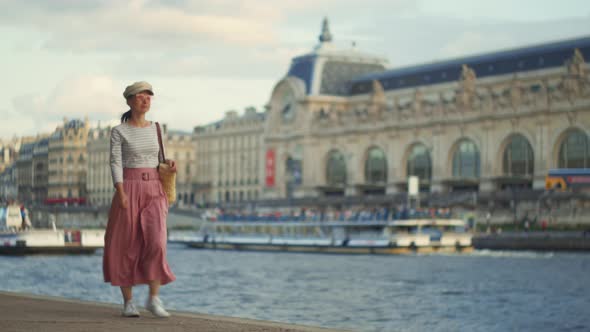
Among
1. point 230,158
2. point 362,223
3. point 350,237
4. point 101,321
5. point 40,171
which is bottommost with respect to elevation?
point 101,321

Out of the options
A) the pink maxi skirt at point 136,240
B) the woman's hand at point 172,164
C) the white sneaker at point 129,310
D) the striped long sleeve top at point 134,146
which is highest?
the striped long sleeve top at point 134,146

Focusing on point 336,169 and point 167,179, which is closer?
point 167,179

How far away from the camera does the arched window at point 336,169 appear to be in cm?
13362

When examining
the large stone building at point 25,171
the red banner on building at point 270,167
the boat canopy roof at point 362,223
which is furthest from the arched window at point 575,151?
the large stone building at point 25,171

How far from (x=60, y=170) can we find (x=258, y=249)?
260 feet

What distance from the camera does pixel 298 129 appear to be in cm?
14025

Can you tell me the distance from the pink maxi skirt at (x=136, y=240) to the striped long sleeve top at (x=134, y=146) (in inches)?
14.0

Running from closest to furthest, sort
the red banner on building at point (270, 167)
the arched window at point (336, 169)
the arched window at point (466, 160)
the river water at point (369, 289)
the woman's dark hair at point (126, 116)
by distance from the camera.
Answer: the woman's dark hair at point (126, 116), the river water at point (369, 289), the arched window at point (466, 160), the arched window at point (336, 169), the red banner on building at point (270, 167)

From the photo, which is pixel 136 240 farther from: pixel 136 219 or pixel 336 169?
pixel 336 169

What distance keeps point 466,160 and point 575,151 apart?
1411cm

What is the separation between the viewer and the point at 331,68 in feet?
474

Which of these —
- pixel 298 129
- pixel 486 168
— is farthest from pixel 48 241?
pixel 298 129

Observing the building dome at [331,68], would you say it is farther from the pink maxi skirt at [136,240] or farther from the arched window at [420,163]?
the pink maxi skirt at [136,240]

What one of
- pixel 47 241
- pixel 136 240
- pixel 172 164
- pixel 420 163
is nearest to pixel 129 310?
pixel 136 240
